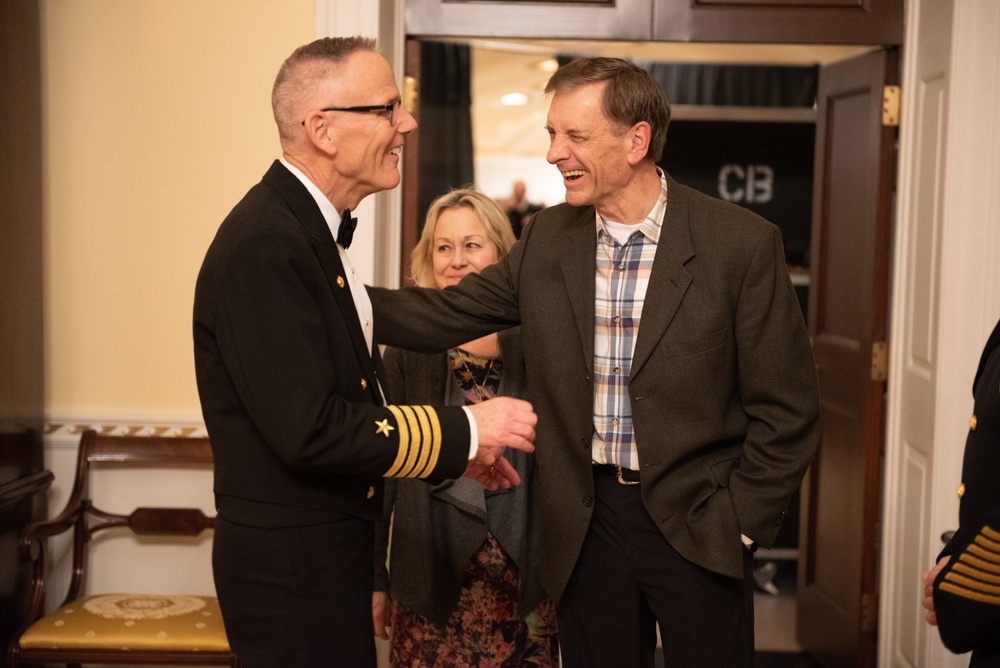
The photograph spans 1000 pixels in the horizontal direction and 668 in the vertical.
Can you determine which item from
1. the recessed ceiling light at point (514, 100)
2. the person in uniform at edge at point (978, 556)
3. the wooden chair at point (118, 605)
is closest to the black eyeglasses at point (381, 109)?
the person in uniform at edge at point (978, 556)

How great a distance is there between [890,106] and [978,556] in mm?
2370

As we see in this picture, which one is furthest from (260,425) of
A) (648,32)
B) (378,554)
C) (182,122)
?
(648,32)

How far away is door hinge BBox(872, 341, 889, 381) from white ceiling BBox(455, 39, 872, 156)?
1.05 metres

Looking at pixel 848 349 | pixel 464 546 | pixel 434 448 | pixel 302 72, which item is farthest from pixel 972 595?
pixel 848 349

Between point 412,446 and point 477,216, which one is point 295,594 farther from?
point 477,216

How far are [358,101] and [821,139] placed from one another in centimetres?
261

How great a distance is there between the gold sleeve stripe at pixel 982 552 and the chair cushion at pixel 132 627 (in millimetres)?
2020

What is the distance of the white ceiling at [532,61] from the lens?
4.06 meters

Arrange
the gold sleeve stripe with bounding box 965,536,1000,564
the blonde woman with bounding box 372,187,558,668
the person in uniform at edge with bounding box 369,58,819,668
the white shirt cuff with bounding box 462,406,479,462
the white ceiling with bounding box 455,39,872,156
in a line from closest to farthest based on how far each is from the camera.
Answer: the gold sleeve stripe with bounding box 965,536,1000,564
the white shirt cuff with bounding box 462,406,479,462
the person in uniform at edge with bounding box 369,58,819,668
the blonde woman with bounding box 372,187,558,668
the white ceiling with bounding box 455,39,872,156

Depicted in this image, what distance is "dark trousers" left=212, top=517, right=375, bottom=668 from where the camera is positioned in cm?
181

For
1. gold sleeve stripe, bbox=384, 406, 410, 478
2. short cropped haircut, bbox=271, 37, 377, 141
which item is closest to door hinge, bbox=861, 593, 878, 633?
gold sleeve stripe, bbox=384, 406, 410, 478

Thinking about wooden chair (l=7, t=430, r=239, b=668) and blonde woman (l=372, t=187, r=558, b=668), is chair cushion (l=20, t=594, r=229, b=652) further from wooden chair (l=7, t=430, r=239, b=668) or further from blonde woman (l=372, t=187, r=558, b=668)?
blonde woman (l=372, t=187, r=558, b=668)

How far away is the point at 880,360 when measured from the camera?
364 centimetres

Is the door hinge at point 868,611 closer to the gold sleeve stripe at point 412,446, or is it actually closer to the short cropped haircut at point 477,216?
the short cropped haircut at point 477,216
